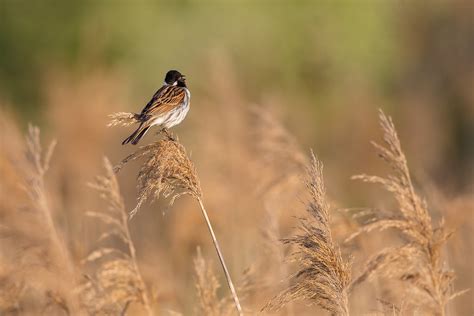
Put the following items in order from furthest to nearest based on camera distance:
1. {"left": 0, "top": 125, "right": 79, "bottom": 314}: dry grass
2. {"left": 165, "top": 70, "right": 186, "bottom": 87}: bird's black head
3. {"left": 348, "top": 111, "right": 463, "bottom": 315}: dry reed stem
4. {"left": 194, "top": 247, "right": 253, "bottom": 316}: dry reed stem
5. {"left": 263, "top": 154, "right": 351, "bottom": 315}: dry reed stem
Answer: {"left": 165, "top": 70, "right": 186, "bottom": 87}: bird's black head → {"left": 0, "top": 125, "right": 79, "bottom": 314}: dry grass → {"left": 194, "top": 247, "right": 253, "bottom": 316}: dry reed stem → {"left": 348, "top": 111, "right": 463, "bottom": 315}: dry reed stem → {"left": 263, "top": 154, "right": 351, "bottom": 315}: dry reed stem

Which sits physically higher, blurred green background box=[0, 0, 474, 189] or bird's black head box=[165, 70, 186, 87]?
blurred green background box=[0, 0, 474, 189]

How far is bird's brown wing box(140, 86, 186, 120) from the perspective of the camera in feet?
19.1

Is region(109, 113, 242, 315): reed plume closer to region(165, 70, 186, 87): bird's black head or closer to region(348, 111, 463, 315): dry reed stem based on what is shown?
region(348, 111, 463, 315): dry reed stem

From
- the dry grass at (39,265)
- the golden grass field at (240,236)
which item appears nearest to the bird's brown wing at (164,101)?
the golden grass field at (240,236)

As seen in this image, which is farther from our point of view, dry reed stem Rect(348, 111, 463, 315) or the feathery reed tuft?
dry reed stem Rect(348, 111, 463, 315)

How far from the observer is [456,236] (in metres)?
5.81

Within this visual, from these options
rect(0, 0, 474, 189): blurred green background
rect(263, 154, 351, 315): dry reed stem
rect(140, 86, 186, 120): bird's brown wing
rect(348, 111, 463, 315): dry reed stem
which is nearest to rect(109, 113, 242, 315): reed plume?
rect(263, 154, 351, 315): dry reed stem

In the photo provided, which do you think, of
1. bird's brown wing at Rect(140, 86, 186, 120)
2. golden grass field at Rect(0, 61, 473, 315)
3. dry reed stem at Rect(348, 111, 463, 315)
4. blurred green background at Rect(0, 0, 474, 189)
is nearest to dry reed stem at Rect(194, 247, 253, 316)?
golden grass field at Rect(0, 61, 473, 315)

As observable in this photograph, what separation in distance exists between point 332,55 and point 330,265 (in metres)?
17.2

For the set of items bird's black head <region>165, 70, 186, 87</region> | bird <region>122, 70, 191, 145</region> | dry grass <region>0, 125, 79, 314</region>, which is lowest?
dry grass <region>0, 125, 79, 314</region>

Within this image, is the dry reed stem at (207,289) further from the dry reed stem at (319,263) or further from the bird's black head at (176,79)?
the bird's black head at (176,79)

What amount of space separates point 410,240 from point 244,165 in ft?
14.5

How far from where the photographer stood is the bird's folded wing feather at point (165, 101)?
5.84 m

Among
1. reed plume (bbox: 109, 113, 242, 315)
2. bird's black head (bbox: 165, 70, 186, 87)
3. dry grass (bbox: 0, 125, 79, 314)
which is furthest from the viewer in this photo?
bird's black head (bbox: 165, 70, 186, 87)
